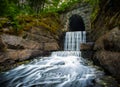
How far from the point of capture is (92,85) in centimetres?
601

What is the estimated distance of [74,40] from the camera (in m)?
15.0

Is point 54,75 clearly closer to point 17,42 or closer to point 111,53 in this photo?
point 111,53

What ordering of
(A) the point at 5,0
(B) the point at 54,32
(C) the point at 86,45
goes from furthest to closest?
(B) the point at 54,32 < (C) the point at 86,45 < (A) the point at 5,0

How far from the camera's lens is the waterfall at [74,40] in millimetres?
14828

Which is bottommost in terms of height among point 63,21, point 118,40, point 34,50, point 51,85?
point 51,85

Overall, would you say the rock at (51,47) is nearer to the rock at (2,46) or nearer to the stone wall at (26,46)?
the stone wall at (26,46)

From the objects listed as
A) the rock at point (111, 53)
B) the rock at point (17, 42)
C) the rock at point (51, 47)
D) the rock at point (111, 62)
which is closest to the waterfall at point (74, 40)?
the rock at point (51, 47)

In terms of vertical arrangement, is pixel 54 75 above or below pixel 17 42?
below

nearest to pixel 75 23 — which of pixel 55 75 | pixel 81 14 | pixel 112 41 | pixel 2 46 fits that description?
pixel 81 14

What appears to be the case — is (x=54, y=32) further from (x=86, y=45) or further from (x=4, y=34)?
(x=4, y=34)

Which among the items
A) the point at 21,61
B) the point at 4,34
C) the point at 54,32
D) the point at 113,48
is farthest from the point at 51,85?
the point at 54,32

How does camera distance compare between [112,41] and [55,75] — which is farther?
[55,75]

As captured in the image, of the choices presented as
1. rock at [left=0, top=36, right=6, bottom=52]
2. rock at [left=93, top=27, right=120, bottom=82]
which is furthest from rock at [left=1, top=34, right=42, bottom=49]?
rock at [left=93, top=27, right=120, bottom=82]

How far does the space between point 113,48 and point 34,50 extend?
20.6ft
